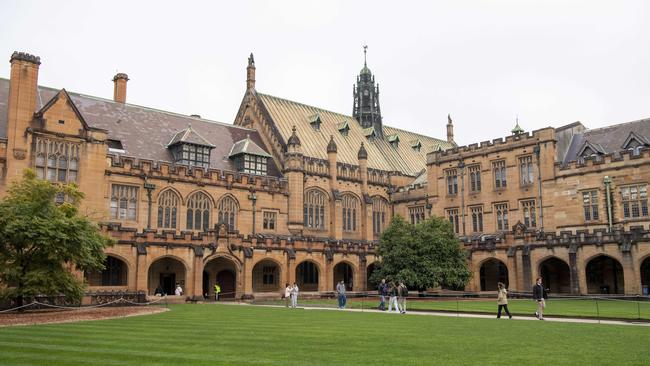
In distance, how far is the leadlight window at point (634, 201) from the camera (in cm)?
4619

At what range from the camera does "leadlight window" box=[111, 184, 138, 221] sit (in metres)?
46.2

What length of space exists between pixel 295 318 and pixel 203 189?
27648mm

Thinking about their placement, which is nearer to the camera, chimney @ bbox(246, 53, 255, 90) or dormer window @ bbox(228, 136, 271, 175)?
dormer window @ bbox(228, 136, 271, 175)

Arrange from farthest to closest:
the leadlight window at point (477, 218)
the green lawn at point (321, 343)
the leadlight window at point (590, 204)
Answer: the leadlight window at point (477, 218)
the leadlight window at point (590, 204)
the green lawn at point (321, 343)

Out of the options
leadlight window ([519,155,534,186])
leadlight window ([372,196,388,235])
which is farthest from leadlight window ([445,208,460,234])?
leadlight window ([372,196,388,235])

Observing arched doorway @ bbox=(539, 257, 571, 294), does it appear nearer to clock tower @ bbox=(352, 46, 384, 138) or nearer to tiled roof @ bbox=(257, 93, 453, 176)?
tiled roof @ bbox=(257, 93, 453, 176)

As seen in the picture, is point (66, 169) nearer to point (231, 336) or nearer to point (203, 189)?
point (203, 189)

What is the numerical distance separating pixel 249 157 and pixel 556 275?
27.7 metres

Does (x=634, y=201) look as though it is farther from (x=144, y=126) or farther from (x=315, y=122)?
(x=144, y=126)

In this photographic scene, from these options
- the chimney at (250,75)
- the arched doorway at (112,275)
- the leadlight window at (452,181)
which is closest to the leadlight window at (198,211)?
the arched doorway at (112,275)

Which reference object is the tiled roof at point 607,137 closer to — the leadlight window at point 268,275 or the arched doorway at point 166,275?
the leadlight window at point 268,275

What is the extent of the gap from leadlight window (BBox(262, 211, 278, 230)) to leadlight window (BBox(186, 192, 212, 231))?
17.9 ft

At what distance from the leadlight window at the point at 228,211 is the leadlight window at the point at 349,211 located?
1257 cm

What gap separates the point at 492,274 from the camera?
2160 inches
